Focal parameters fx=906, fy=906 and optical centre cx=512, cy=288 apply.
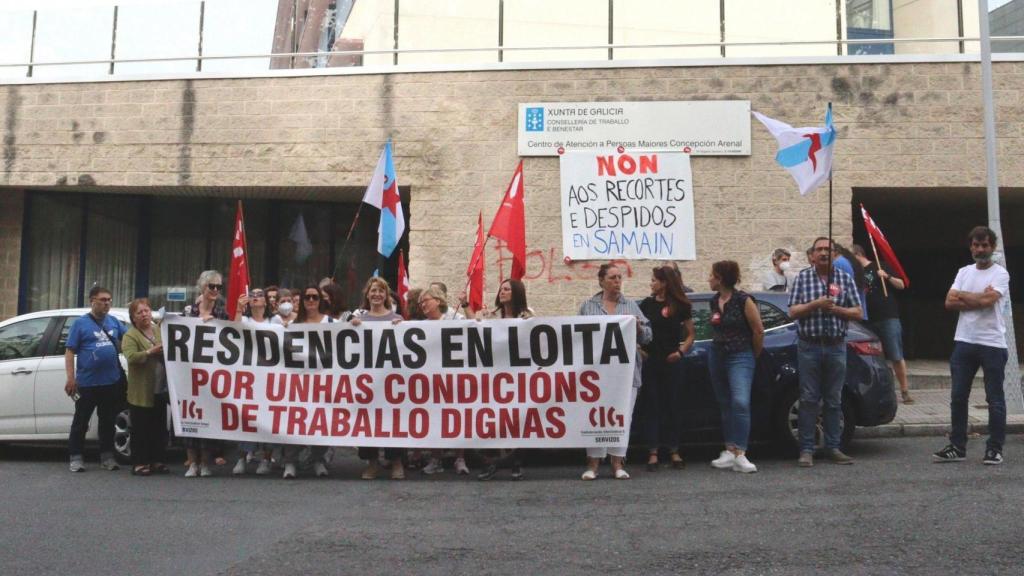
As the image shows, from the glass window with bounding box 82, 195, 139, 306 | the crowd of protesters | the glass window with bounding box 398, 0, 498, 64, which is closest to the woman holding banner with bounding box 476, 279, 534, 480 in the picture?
the crowd of protesters

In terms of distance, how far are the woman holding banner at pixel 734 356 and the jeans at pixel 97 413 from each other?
17.1ft

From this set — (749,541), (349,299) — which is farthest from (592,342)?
(349,299)

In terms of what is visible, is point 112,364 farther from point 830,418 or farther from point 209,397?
point 830,418

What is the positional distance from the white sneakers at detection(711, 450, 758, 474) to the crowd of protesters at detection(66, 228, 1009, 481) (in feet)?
0.04

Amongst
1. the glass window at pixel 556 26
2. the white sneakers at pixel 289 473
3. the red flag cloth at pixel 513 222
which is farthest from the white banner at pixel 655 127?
the white sneakers at pixel 289 473

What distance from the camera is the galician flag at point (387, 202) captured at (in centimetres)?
932

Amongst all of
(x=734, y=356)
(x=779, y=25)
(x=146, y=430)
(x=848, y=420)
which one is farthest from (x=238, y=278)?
(x=779, y=25)

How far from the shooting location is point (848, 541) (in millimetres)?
4926

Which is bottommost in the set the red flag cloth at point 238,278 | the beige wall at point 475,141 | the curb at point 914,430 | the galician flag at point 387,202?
the curb at point 914,430

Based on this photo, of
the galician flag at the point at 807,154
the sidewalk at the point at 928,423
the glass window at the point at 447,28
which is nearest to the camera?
the galician flag at the point at 807,154

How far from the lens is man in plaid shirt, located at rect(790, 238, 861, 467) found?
23.4 ft

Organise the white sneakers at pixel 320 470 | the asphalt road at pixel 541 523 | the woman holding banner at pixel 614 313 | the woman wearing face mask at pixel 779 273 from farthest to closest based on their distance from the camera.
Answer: the woman wearing face mask at pixel 779 273
the white sneakers at pixel 320 470
the woman holding banner at pixel 614 313
the asphalt road at pixel 541 523

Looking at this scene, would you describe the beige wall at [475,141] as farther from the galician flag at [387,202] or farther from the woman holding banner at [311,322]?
the woman holding banner at [311,322]

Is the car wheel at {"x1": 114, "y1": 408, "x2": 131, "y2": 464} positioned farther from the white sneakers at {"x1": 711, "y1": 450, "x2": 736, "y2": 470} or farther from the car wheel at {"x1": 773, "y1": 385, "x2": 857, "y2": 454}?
the car wheel at {"x1": 773, "y1": 385, "x2": 857, "y2": 454}
